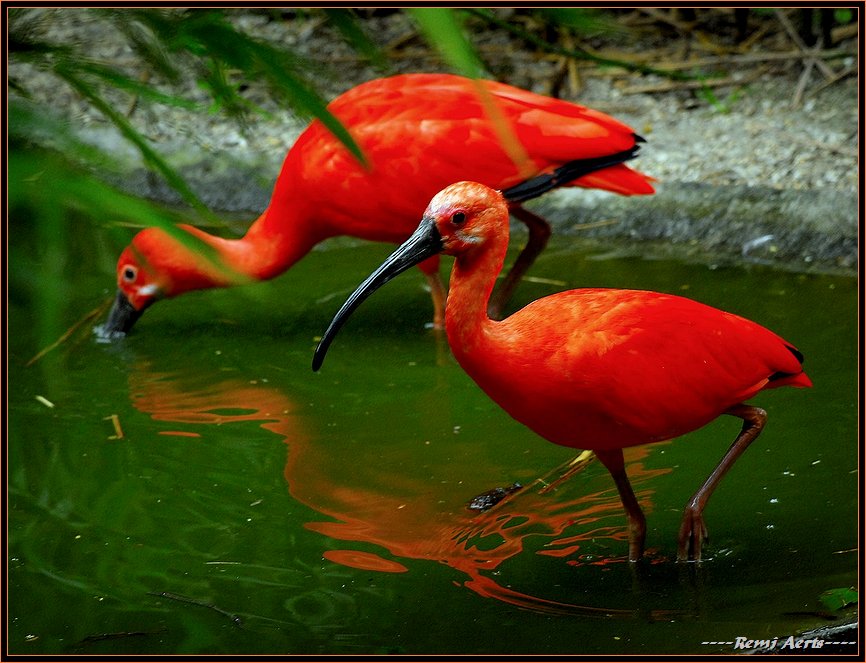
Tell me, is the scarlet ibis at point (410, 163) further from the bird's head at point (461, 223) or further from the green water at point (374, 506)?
the bird's head at point (461, 223)

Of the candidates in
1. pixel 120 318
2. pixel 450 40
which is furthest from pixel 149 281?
pixel 450 40

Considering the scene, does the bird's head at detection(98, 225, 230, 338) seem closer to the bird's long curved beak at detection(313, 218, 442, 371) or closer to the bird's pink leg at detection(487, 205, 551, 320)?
the bird's pink leg at detection(487, 205, 551, 320)

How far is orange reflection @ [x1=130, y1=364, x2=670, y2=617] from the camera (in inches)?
110

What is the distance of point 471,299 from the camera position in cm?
258

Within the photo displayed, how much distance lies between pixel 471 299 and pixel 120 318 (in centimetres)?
228

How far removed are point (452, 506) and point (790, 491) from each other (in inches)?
34.8

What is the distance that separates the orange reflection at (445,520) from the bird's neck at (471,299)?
0.56 meters

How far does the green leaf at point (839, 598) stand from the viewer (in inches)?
92.6

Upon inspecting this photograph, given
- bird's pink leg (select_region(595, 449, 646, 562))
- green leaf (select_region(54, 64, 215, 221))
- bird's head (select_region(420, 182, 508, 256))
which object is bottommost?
bird's pink leg (select_region(595, 449, 646, 562))

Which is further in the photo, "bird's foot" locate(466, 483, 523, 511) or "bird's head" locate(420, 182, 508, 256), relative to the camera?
"bird's foot" locate(466, 483, 523, 511)

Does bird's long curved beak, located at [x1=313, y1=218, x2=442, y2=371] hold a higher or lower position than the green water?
higher

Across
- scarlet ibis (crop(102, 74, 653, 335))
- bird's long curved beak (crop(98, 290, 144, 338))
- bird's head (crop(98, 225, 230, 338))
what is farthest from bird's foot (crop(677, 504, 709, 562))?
bird's long curved beak (crop(98, 290, 144, 338))

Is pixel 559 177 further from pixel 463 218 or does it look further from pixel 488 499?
pixel 463 218

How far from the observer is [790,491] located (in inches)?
120
